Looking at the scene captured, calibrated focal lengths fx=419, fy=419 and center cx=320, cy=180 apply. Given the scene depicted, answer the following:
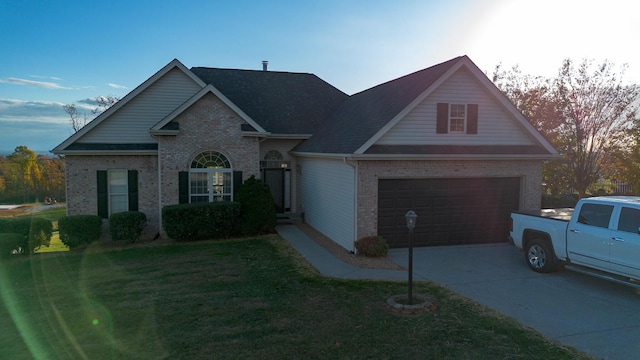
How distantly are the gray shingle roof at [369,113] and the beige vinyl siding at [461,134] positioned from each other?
1.36ft

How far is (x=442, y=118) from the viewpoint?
13305mm

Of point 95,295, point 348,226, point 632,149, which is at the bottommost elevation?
point 95,295

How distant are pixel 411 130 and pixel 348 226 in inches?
141

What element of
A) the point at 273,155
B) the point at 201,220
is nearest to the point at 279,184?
the point at 273,155

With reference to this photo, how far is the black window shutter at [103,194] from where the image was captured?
16.1m

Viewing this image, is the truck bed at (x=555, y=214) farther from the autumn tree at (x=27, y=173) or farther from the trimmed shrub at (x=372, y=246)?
the autumn tree at (x=27, y=173)

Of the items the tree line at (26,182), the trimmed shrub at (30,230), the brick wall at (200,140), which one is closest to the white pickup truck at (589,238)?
the brick wall at (200,140)

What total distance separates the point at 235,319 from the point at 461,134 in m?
9.54

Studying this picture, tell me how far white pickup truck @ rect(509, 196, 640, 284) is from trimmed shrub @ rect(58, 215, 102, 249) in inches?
543

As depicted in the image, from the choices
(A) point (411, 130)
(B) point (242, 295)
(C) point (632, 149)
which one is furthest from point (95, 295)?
(C) point (632, 149)

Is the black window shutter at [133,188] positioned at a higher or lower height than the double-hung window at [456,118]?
lower

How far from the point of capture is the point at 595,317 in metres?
7.36

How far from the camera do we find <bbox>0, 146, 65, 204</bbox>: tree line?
137ft

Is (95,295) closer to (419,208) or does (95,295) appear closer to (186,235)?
(186,235)
